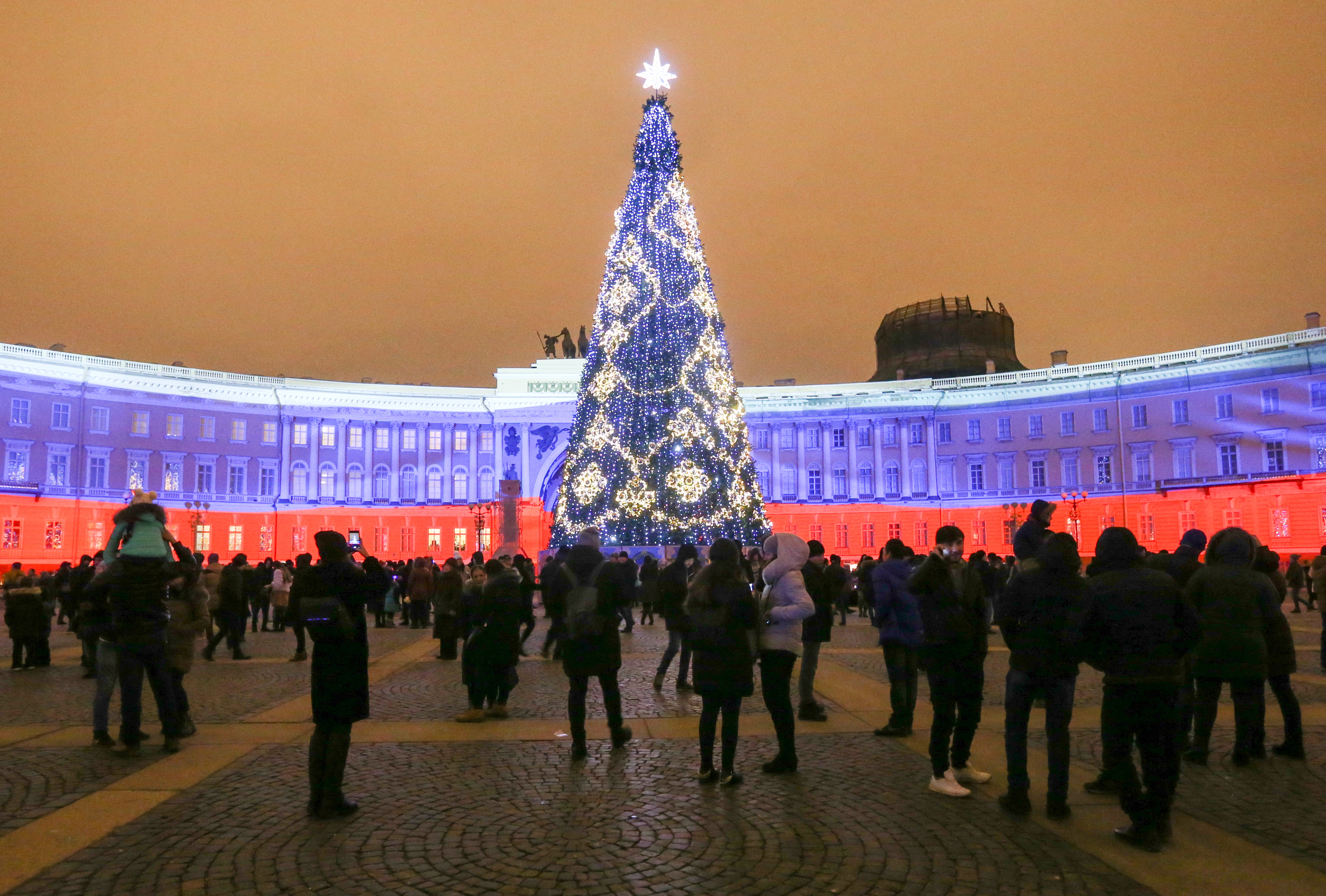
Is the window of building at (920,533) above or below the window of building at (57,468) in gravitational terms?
below

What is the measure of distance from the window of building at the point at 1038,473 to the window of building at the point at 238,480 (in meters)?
50.4

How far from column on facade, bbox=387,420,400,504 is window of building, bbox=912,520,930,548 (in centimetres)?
Answer: 3508

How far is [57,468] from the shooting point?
5453 cm

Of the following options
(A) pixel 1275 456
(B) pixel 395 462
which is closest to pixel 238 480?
(B) pixel 395 462

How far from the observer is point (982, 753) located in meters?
7.74

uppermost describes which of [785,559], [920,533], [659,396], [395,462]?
[395,462]

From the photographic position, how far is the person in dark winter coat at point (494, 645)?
9156 mm

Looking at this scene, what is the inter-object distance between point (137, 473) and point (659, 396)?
46213 mm

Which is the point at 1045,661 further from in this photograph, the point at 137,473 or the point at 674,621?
the point at 137,473

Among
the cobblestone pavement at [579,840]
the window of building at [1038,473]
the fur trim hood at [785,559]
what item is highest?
the window of building at [1038,473]

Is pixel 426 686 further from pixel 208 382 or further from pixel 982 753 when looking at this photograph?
pixel 208 382

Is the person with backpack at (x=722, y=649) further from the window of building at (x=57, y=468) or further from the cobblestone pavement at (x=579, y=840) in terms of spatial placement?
the window of building at (x=57, y=468)

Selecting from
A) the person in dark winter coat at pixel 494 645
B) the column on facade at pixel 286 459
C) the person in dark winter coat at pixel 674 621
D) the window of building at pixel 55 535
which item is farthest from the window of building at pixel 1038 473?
the person in dark winter coat at pixel 494 645

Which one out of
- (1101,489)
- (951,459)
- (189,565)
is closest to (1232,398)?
(1101,489)
